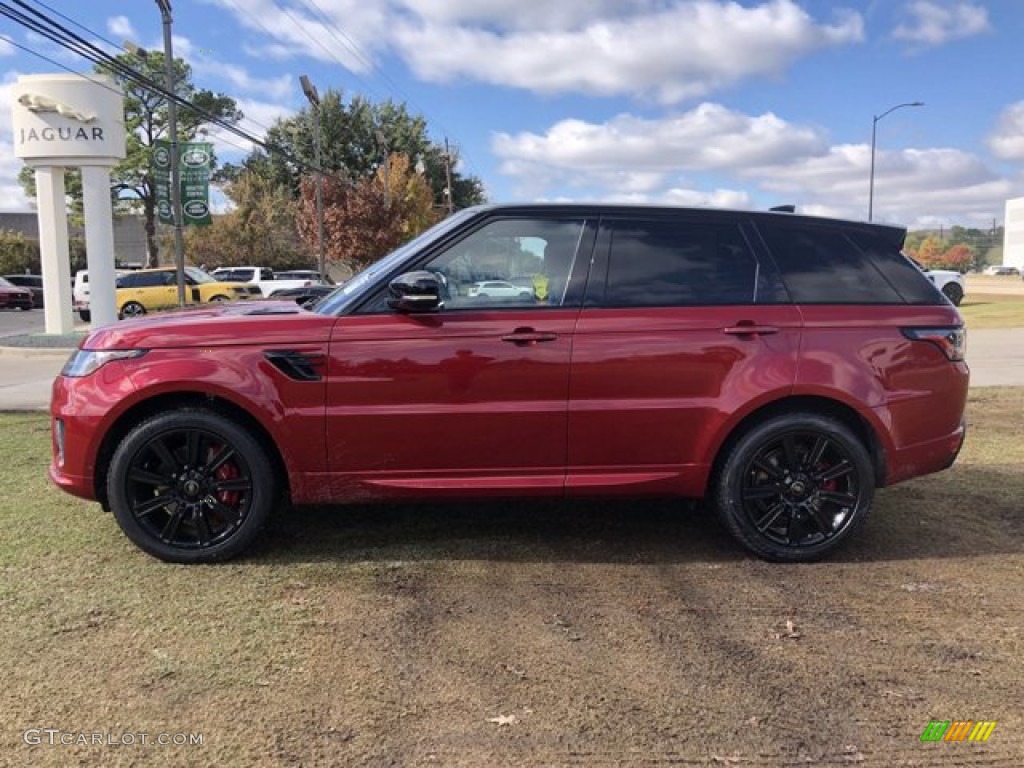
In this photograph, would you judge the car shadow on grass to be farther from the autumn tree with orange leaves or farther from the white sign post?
the autumn tree with orange leaves

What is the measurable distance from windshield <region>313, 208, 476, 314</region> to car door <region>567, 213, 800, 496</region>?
0.77 metres

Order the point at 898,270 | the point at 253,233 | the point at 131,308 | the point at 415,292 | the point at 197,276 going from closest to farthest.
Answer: the point at 415,292 → the point at 898,270 → the point at 131,308 → the point at 197,276 → the point at 253,233

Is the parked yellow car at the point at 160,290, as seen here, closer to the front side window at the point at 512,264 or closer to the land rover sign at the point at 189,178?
the land rover sign at the point at 189,178

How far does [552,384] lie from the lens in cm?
410

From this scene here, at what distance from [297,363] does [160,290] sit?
23.7 meters

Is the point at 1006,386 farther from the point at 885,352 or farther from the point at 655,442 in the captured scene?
the point at 655,442

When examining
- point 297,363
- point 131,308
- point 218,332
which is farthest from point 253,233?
point 297,363

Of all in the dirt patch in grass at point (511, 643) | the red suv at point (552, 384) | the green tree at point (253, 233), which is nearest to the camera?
the dirt patch in grass at point (511, 643)

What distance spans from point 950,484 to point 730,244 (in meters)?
2.75

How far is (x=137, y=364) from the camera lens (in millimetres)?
4027

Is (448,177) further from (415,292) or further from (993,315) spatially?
(415,292)

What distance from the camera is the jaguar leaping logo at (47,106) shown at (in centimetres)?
1784

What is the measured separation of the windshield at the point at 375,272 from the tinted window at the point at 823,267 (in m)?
1.60

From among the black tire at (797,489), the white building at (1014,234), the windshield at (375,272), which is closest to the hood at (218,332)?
the windshield at (375,272)
